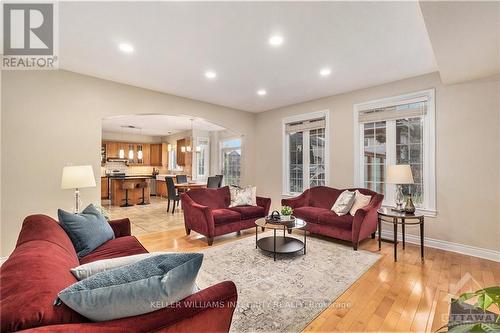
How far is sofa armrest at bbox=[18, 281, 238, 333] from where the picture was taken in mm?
879

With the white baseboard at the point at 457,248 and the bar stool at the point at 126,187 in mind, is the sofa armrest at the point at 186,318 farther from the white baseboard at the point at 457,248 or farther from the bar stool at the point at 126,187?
the bar stool at the point at 126,187

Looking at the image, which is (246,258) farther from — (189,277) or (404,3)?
(404,3)

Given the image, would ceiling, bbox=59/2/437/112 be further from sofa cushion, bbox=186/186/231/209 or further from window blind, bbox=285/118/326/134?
sofa cushion, bbox=186/186/231/209

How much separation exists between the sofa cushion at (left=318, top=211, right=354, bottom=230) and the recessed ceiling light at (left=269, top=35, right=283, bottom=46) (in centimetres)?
275

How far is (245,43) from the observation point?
285 centimetres

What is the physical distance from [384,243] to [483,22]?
3.17m

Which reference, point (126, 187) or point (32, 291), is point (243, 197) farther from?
point (126, 187)

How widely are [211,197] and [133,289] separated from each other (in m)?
3.67

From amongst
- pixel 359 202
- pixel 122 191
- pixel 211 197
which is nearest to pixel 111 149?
pixel 122 191

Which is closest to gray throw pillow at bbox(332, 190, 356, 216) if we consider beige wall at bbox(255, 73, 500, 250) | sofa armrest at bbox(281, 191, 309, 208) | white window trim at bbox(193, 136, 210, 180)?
sofa armrest at bbox(281, 191, 309, 208)

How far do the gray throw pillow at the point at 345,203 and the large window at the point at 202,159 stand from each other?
6.27 metres

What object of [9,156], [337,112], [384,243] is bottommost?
[384,243]

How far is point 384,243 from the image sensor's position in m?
3.90

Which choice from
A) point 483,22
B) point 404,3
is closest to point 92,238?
point 404,3
